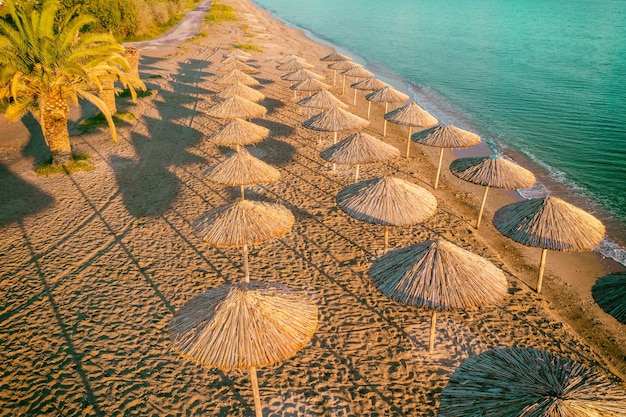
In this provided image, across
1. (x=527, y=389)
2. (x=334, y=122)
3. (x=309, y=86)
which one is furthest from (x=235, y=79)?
(x=527, y=389)

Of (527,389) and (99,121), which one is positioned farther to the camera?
(99,121)

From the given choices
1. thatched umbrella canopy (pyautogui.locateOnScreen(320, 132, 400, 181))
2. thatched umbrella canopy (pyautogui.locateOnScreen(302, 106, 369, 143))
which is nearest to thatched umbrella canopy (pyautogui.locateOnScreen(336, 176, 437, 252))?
thatched umbrella canopy (pyautogui.locateOnScreen(320, 132, 400, 181))

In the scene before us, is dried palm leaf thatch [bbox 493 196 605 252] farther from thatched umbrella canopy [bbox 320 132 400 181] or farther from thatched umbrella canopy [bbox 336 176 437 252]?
thatched umbrella canopy [bbox 320 132 400 181]

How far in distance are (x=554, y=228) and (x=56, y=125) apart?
50.9ft

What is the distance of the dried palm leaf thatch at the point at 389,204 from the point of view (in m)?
9.16

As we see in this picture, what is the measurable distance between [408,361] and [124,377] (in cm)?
517

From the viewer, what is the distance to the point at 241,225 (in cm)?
816

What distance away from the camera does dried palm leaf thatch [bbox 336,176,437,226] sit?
916cm

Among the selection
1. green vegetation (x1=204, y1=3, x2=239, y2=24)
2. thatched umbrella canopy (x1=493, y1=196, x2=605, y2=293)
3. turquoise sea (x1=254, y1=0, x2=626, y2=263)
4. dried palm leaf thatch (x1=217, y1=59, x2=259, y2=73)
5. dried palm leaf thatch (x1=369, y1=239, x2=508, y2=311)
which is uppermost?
dried palm leaf thatch (x1=369, y1=239, x2=508, y2=311)

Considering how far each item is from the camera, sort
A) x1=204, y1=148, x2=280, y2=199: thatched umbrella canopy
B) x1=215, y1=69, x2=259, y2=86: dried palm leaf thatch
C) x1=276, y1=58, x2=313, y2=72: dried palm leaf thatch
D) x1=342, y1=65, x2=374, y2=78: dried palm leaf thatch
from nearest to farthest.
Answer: x1=204, y1=148, x2=280, y2=199: thatched umbrella canopy < x1=215, y1=69, x2=259, y2=86: dried palm leaf thatch < x1=342, y1=65, x2=374, y2=78: dried palm leaf thatch < x1=276, y1=58, x2=313, y2=72: dried palm leaf thatch


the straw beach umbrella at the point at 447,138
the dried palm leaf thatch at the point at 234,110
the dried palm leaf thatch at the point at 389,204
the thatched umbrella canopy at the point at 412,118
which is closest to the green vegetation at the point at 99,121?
the dried palm leaf thatch at the point at 234,110

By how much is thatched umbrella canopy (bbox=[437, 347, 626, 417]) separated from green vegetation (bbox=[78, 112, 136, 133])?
18.5m

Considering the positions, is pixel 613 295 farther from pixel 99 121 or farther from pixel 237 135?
pixel 99 121

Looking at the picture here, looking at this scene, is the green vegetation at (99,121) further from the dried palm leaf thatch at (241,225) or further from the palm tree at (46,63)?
the dried palm leaf thatch at (241,225)
